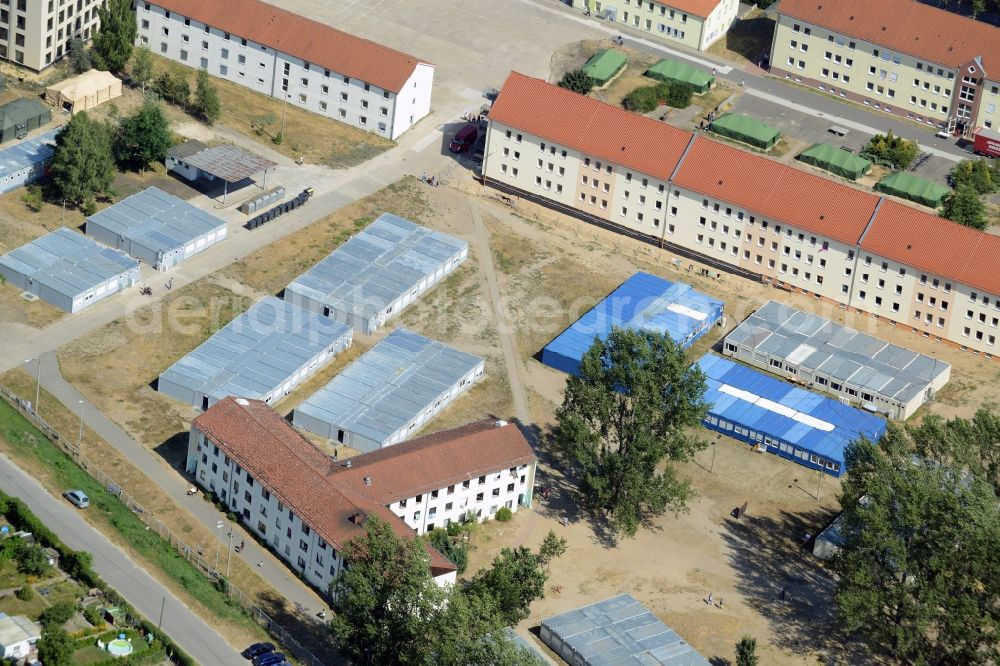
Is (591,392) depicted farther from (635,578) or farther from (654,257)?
(654,257)

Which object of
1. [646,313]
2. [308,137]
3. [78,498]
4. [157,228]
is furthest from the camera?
[308,137]

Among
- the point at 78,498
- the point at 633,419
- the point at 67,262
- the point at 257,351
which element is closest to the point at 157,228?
the point at 67,262

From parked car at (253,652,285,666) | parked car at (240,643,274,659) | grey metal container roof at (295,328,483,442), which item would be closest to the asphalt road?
parked car at (240,643,274,659)

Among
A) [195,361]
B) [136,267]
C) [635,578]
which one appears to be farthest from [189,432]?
Result: [635,578]

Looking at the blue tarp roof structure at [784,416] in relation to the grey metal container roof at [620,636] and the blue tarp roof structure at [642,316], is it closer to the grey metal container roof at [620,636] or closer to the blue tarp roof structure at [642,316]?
the blue tarp roof structure at [642,316]

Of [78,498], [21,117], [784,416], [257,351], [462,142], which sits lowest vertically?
[78,498]

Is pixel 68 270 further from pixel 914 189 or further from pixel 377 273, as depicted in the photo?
pixel 914 189
